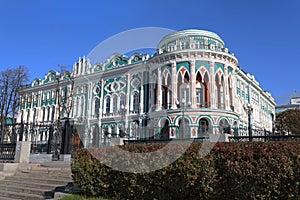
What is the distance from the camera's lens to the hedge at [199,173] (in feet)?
Answer: 18.3

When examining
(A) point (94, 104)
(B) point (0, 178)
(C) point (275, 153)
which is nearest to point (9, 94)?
(A) point (94, 104)

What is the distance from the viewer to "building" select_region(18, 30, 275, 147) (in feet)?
80.3

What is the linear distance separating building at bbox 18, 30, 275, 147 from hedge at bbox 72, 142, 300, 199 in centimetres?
1348

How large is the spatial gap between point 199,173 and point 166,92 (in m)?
21.1

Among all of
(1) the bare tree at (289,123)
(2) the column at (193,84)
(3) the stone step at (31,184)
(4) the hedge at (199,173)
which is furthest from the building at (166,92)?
(4) the hedge at (199,173)

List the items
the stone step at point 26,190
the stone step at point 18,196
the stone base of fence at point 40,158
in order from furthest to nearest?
1. the stone base of fence at point 40,158
2. the stone step at point 26,190
3. the stone step at point 18,196

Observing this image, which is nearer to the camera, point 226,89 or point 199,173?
point 199,173

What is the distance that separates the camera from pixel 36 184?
9383mm

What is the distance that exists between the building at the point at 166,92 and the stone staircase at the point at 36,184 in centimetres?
1024

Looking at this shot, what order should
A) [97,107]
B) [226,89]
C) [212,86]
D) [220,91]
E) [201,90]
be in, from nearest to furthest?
[212,86] → [226,89] → [220,91] → [201,90] → [97,107]

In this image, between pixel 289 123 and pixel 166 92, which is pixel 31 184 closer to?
pixel 166 92

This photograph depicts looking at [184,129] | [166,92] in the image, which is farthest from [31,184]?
[166,92]

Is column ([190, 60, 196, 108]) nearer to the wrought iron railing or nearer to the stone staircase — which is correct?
the wrought iron railing

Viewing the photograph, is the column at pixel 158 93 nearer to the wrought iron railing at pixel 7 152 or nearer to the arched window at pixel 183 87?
the arched window at pixel 183 87
